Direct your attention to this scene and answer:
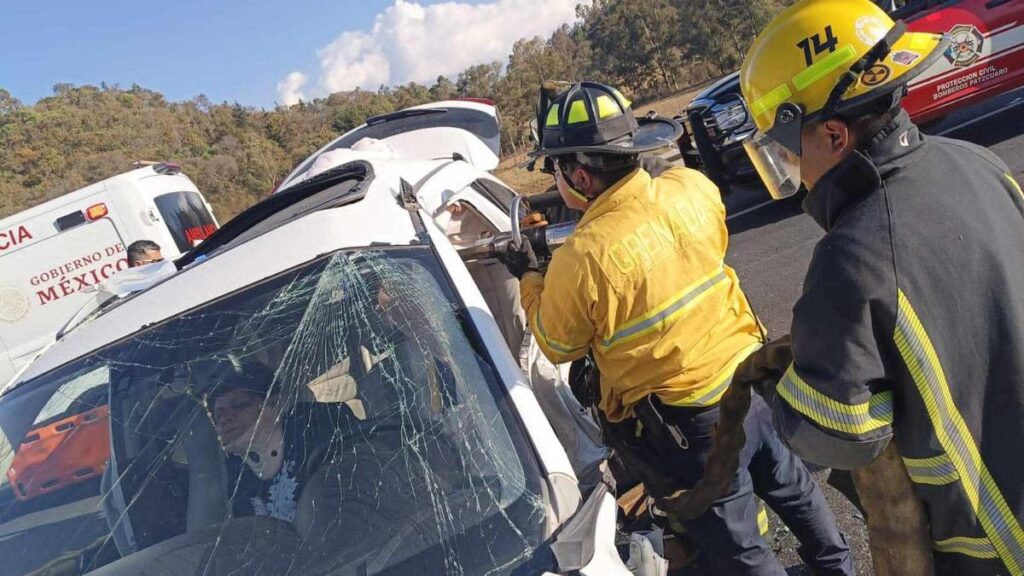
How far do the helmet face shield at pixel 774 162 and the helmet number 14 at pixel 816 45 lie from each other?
0.17m

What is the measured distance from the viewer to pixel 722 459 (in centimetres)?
182

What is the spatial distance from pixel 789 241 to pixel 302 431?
524 centimetres

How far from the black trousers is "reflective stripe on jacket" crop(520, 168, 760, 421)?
0.11 m

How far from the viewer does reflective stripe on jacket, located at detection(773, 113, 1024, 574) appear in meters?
1.18

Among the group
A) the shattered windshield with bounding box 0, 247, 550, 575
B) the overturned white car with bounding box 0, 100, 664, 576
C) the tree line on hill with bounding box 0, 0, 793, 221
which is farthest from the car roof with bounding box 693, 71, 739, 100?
the tree line on hill with bounding box 0, 0, 793, 221

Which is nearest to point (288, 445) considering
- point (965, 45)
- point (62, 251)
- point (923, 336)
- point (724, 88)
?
point (923, 336)

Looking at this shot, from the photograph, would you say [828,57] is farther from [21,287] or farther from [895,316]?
[21,287]

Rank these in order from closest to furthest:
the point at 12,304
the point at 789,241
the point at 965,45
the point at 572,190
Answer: the point at 572,190
the point at 789,241
the point at 965,45
the point at 12,304

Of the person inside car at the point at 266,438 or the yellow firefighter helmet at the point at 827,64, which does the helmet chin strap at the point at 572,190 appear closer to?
the yellow firefighter helmet at the point at 827,64

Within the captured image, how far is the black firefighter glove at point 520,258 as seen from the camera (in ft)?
7.83

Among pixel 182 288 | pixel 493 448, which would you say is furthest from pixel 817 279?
pixel 182 288

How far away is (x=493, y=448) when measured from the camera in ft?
5.56

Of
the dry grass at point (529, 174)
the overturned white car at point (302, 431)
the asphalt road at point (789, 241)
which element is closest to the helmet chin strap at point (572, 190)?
the overturned white car at point (302, 431)

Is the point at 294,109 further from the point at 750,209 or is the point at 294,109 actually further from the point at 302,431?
the point at 302,431
